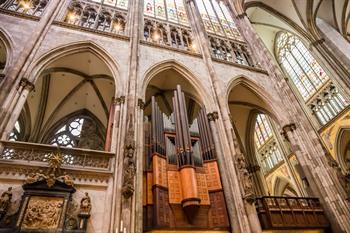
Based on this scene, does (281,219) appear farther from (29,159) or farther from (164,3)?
(164,3)

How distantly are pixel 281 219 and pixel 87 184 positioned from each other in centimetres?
569

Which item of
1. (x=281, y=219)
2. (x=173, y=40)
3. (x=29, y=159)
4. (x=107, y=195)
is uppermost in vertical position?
(x=173, y=40)

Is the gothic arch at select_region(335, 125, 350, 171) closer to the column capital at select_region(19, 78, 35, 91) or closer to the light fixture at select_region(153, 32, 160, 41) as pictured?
the light fixture at select_region(153, 32, 160, 41)

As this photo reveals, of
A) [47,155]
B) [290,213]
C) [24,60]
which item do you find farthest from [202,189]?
[24,60]

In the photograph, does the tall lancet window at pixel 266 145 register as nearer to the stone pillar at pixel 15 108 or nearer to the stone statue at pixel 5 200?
the stone pillar at pixel 15 108

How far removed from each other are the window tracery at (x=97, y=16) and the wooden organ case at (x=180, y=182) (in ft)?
17.5

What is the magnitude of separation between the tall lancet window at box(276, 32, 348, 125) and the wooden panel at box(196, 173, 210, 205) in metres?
11.0

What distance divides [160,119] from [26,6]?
7390mm

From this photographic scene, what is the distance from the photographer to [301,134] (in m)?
9.04

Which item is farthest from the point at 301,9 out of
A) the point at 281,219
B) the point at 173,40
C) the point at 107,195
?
the point at 107,195

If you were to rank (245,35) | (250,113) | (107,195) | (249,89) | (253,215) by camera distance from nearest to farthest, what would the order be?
(107,195)
(253,215)
(249,89)
(250,113)
(245,35)

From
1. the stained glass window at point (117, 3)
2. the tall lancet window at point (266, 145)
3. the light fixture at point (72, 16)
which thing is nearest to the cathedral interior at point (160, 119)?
the stained glass window at point (117, 3)

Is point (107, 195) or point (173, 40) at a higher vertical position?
point (173, 40)

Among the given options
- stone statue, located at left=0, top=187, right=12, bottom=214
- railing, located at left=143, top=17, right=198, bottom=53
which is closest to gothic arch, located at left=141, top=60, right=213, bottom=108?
railing, located at left=143, top=17, right=198, bottom=53
